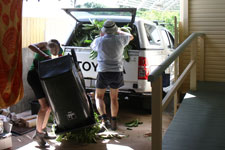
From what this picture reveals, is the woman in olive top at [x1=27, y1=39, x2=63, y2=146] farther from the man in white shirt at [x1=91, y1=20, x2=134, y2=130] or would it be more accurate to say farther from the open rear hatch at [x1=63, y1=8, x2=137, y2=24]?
the open rear hatch at [x1=63, y1=8, x2=137, y2=24]

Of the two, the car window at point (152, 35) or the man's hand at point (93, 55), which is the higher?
the car window at point (152, 35)

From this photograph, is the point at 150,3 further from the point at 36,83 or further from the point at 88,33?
the point at 36,83

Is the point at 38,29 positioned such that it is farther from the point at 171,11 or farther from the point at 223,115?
the point at 171,11

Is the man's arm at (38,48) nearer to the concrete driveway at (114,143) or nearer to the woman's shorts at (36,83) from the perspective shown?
the woman's shorts at (36,83)

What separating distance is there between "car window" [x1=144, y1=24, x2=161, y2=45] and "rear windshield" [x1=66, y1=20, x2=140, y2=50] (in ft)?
1.36

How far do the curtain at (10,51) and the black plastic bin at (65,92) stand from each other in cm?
251

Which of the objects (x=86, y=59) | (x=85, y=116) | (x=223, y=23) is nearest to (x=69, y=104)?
(x=85, y=116)

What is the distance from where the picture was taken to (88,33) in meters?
7.54

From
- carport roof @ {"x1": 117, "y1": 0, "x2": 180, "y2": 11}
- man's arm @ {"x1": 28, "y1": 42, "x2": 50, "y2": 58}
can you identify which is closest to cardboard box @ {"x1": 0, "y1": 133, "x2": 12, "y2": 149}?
man's arm @ {"x1": 28, "y1": 42, "x2": 50, "y2": 58}

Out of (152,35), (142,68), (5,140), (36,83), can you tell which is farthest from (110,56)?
(5,140)

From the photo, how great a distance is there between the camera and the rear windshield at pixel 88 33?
23.4 ft

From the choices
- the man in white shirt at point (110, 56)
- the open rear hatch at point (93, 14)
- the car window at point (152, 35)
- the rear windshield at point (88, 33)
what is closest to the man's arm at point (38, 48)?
the man in white shirt at point (110, 56)

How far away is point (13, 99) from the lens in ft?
8.21

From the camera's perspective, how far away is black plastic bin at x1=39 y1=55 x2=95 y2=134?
505 centimetres
